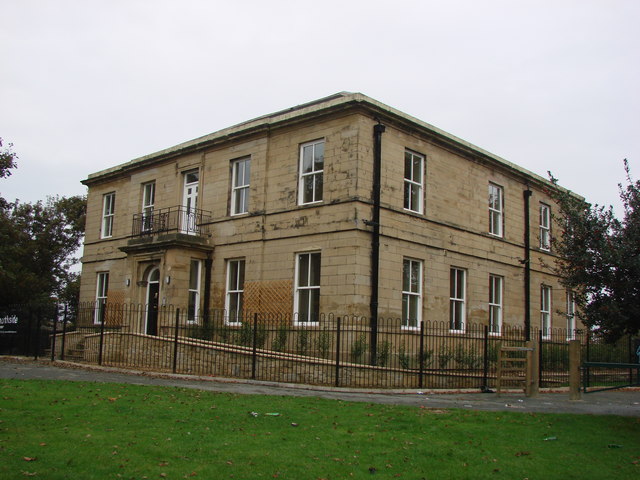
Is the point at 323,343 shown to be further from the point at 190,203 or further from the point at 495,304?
the point at 190,203

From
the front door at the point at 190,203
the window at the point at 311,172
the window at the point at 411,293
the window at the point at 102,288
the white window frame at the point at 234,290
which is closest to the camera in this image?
the window at the point at 411,293

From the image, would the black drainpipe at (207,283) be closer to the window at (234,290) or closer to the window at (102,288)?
the window at (234,290)

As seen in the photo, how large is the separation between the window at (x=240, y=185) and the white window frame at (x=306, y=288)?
3497 mm

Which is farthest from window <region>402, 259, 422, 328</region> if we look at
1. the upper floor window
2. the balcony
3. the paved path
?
the balcony

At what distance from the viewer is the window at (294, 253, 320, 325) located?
20.4 meters

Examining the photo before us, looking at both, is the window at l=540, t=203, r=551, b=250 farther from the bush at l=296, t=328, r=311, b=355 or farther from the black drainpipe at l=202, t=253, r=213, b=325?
the black drainpipe at l=202, t=253, r=213, b=325

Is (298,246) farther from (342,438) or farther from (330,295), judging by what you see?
(342,438)

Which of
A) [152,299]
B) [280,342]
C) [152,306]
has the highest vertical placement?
[152,299]

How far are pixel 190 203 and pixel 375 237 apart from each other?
8.91 m

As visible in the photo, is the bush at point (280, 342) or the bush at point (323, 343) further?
the bush at point (280, 342)

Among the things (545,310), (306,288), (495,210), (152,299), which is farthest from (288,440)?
(545,310)

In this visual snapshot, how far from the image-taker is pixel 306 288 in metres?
20.7

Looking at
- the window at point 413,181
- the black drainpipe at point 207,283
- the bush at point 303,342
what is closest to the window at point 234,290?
the black drainpipe at point 207,283

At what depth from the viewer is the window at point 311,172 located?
Answer: 2117 cm
